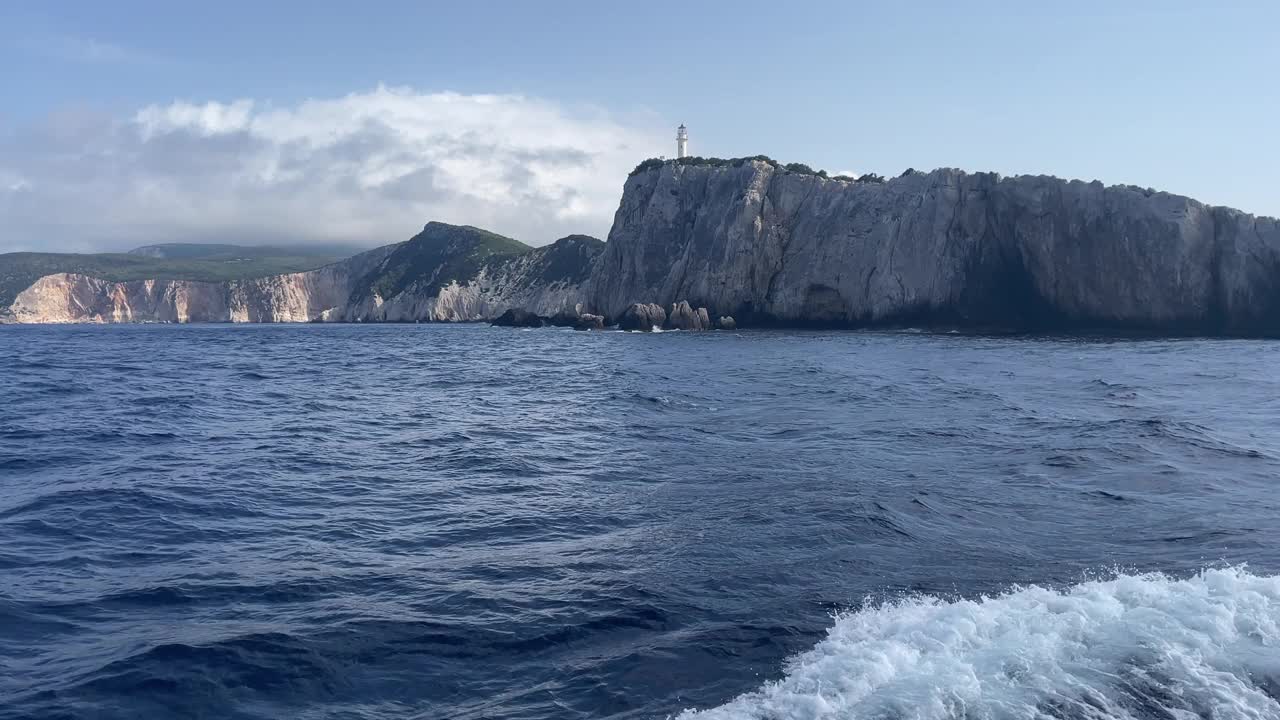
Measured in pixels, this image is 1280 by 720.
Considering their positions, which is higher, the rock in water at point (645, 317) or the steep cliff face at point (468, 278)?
the steep cliff face at point (468, 278)

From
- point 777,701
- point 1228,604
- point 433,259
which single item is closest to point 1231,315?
point 1228,604

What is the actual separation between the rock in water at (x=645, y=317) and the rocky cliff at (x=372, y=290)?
177 feet

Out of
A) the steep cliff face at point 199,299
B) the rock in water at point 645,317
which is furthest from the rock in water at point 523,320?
the steep cliff face at point 199,299

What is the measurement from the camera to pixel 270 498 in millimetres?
12047

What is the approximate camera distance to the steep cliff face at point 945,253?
63.5 meters

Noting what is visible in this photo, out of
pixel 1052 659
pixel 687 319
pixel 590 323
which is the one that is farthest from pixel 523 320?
pixel 1052 659

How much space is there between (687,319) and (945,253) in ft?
78.3

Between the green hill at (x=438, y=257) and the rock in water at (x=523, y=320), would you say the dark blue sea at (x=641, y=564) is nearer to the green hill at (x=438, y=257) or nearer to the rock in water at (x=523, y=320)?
the rock in water at (x=523, y=320)

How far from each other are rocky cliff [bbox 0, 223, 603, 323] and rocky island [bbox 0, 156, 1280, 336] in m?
45.1

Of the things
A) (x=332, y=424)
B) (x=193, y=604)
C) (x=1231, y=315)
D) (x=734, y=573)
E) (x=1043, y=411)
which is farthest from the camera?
(x=1231, y=315)

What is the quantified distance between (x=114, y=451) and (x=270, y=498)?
229 inches

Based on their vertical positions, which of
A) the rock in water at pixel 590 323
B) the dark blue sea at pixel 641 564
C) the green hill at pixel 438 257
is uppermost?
the green hill at pixel 438 257

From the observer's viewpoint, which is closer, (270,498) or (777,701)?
(777,701)

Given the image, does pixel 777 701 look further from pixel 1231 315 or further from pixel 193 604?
pixel 1231 315
